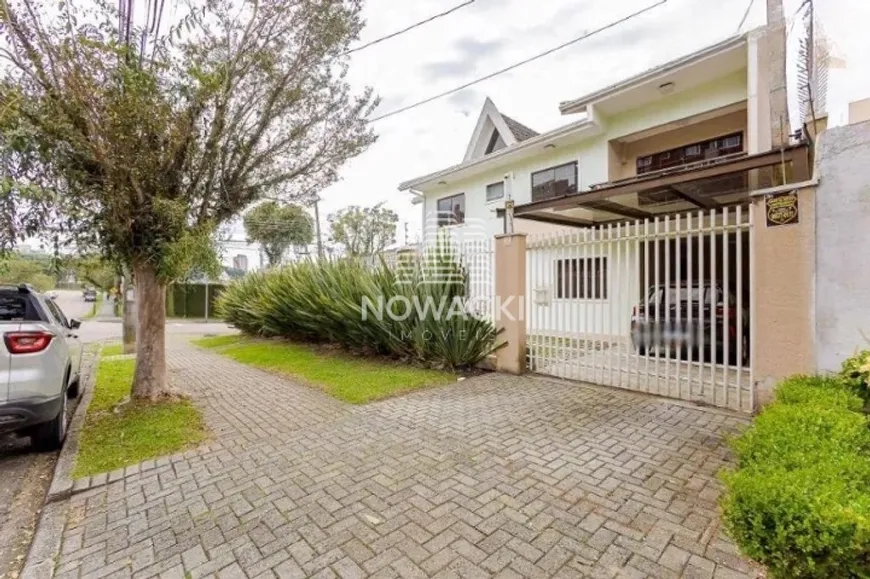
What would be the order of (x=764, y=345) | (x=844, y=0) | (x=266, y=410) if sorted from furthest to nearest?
1. (x=844, y=0)
2. (x=266, y=410)
3. (x=764, y=345)

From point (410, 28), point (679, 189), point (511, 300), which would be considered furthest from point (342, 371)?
point (679, 189)

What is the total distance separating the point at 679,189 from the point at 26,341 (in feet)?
28.8

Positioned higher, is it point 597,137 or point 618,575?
point 597,137

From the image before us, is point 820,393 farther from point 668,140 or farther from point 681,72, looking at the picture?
point 668,140

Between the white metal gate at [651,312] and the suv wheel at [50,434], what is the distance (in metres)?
6.39

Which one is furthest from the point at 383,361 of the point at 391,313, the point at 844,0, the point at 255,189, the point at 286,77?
the point at 844,0

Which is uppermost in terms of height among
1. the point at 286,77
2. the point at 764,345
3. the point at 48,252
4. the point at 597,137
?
Result: the point at 597,137

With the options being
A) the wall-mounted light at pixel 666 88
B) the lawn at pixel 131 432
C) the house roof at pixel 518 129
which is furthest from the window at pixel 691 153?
the lawn at pixel 131 432

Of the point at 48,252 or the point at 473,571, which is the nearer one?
the point at 473,571

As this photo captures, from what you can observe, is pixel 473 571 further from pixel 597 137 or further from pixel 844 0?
pixel 597 137

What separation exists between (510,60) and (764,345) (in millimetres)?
6542

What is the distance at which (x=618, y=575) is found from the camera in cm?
226

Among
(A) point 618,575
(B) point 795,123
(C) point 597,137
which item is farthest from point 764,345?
(C) point 597,137

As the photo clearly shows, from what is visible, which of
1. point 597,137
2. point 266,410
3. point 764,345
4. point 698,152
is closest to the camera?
point 764,345
